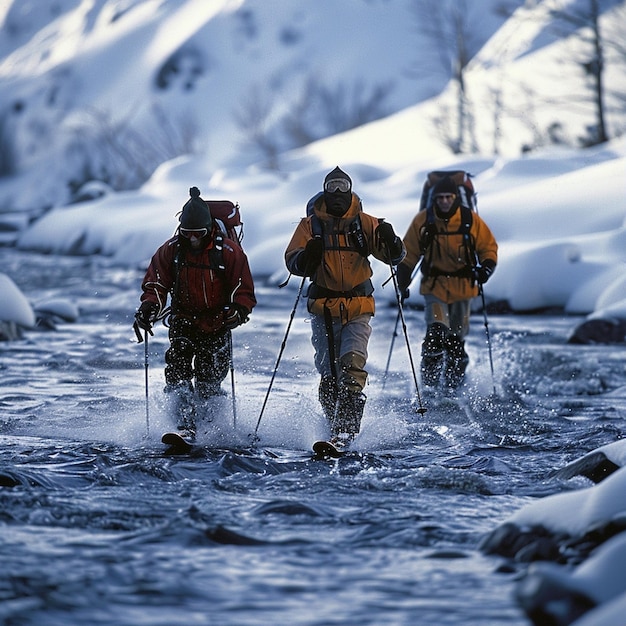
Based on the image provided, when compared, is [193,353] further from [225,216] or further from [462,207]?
[462,207]

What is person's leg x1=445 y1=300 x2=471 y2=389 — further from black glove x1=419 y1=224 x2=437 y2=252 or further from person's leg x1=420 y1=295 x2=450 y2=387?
black glove x1=419 y1=224 x2=437 y2=252

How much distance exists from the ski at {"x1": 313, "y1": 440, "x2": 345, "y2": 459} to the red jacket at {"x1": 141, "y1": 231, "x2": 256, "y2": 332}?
3.59ft

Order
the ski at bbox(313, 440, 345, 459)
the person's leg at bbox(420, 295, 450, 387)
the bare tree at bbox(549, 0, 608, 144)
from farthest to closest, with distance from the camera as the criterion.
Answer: the bare tree at bbox(549, 0, 608, 144)
the person's leg at bbox(420, 295, 450, 387)
the ski at bbox(313, 440, 345, 459)

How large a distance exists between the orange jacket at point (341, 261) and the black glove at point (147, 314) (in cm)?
99

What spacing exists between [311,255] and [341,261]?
27cm

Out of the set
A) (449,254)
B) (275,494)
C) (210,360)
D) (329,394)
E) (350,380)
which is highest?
(449,254)

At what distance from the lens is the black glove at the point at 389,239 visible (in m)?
8.30

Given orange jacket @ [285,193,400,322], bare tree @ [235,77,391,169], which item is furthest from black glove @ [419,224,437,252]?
bare tree @ [235,77,391,169]

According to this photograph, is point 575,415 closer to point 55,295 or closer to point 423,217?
point 423,217

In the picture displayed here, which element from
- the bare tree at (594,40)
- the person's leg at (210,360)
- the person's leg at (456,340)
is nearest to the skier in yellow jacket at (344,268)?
the person's leg at (210,360)

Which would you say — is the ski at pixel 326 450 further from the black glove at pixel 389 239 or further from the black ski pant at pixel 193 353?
the black glove at pixel 389 239

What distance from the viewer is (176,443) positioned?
816 cm

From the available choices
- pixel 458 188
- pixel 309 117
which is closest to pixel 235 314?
pixel 458 188

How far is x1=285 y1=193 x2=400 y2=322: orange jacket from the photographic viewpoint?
8.40 m
